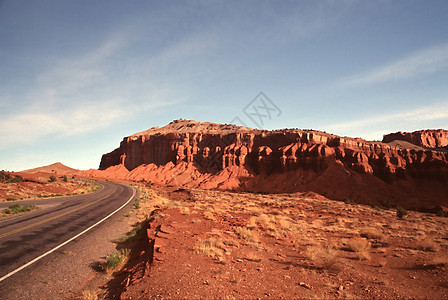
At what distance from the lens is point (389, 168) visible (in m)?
59.2

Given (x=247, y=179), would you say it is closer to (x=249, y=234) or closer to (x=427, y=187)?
(x=427, y=187)

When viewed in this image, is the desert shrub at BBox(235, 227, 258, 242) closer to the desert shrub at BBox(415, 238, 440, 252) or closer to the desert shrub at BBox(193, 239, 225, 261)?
the desert shrub at BBox(193, 239, 225, 261)

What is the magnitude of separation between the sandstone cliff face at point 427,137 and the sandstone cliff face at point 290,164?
51.8 metres

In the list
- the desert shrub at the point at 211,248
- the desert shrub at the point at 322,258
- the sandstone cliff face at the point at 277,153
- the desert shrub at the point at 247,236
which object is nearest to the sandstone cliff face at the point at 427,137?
the sandstone cliff face at the point at 277,153

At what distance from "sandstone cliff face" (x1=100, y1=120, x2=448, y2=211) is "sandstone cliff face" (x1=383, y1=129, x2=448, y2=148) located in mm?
51822

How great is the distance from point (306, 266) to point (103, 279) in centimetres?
639

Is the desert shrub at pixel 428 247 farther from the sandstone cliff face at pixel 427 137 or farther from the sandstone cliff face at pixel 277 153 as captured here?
the sandstone cliff face at pixel 427 137

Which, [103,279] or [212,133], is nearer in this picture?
[103,279]

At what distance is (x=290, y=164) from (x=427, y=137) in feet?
302

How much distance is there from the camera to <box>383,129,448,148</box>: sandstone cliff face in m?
113

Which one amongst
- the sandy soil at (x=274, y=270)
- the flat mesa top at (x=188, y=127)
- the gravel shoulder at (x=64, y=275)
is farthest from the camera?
the flat mesa top at (x=188, y=127)

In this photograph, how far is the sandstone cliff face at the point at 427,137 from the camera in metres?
113

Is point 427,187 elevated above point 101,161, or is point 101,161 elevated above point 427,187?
point 101,161

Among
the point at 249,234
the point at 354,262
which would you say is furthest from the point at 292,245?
the point at 354,262
